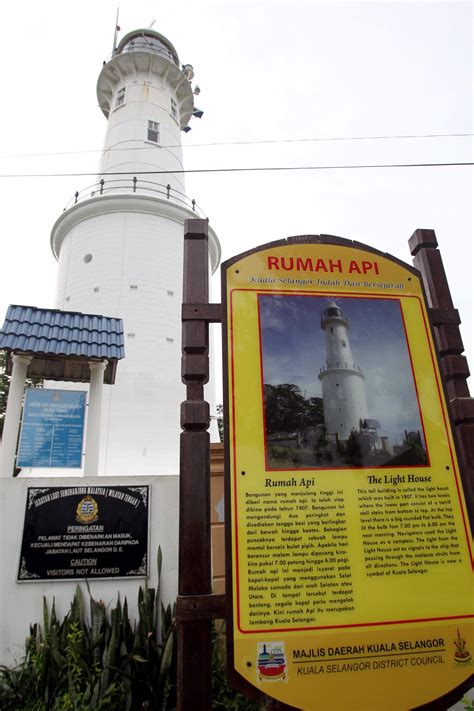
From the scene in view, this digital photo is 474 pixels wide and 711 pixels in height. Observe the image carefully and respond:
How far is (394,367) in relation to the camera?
330cm

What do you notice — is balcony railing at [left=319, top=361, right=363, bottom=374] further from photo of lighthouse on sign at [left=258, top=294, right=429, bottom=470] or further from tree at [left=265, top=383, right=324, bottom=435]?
tree at [left=265, top=383, right=324, bottom=435]

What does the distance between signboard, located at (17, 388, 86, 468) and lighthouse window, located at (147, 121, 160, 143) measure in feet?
36.9

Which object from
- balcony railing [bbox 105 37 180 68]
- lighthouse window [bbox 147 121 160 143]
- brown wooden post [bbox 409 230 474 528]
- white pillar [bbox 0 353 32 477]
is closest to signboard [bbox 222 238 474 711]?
brown wooden post [bbox 409 230 474 528]

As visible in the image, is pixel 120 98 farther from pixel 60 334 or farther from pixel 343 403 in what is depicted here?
pixel 343 403

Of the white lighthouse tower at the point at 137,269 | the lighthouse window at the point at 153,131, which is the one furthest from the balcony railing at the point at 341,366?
the lighthouse window at the point at 153,131

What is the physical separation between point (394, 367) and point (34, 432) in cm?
523

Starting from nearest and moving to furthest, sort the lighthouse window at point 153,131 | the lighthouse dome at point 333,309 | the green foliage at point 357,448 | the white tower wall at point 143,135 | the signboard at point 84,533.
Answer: the green foliage at point 357,448, the lighthouse dome at point 333,309, the signboard at point 84,533, the white tower wall at point 143,135, the lighthouse window at point 153,131

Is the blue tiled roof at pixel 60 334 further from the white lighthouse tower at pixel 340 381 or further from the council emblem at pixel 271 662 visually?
the council emblem at pixel 271 662

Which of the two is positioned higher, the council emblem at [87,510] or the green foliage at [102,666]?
the council emblem at [87,510]

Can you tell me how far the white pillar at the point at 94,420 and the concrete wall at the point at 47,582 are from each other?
43.6 inches

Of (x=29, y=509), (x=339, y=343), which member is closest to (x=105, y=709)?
(x=29, y=509)

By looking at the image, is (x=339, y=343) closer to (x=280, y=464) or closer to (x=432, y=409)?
(x=432, y=409)

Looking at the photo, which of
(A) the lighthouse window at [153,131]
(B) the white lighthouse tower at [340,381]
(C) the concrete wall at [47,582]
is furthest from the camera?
(A) the lighthouse window at [153,131]

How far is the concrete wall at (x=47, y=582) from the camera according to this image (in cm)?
441
